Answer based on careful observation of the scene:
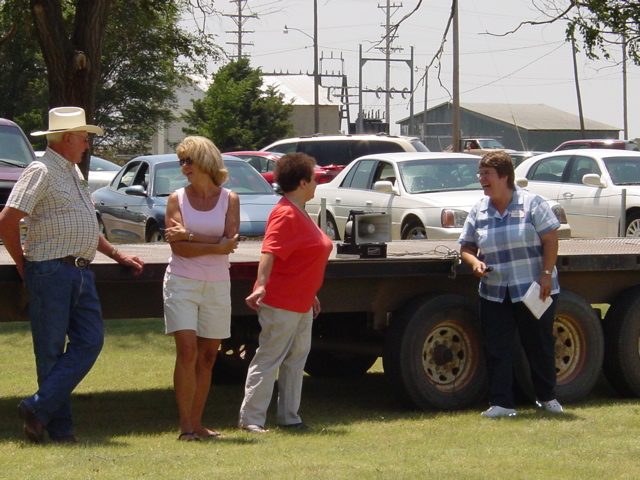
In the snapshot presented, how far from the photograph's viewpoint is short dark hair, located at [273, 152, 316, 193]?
6688mm

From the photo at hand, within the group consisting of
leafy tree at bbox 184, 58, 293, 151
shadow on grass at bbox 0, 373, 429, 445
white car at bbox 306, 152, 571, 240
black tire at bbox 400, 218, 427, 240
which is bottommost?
shadow on grass at bbox 0, 373, 429, 445

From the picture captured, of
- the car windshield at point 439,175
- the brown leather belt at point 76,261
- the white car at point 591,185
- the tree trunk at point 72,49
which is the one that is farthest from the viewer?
the white car at point 591,185

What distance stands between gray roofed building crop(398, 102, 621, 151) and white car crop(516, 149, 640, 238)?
209 ft

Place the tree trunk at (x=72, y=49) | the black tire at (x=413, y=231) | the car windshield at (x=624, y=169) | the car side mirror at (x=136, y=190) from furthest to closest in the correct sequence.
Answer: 1. the car windshield at (x=624, y=169)
2. the tree trunk at (x=72, y=49)
3. the car side mirror at (x=136, y=190)
4. the black tire at (x=413, y=231)

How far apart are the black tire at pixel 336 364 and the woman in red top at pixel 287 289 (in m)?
2.33

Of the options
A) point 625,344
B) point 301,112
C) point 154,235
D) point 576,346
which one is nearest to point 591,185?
point 154,235

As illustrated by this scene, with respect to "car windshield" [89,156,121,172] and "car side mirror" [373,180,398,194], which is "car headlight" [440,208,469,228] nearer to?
"car side mirror" [373,180,398,194]

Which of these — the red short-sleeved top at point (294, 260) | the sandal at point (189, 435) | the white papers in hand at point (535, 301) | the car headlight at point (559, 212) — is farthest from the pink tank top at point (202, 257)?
the car headlight at point (559, 212)

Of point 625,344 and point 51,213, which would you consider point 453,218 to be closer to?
point 625,344

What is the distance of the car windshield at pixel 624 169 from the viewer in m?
16.2

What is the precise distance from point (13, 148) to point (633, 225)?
27.2 ft

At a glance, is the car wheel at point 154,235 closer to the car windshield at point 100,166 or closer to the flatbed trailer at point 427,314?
the flatbed trailer at point 427,314

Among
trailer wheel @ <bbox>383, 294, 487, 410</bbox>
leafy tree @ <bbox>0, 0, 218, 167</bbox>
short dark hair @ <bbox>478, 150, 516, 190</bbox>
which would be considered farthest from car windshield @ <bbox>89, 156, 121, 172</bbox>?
short dark hair @ <bbox>478, 150, 516, 190</bbox>

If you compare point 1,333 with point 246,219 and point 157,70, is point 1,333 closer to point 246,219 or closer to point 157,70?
point 246,219
